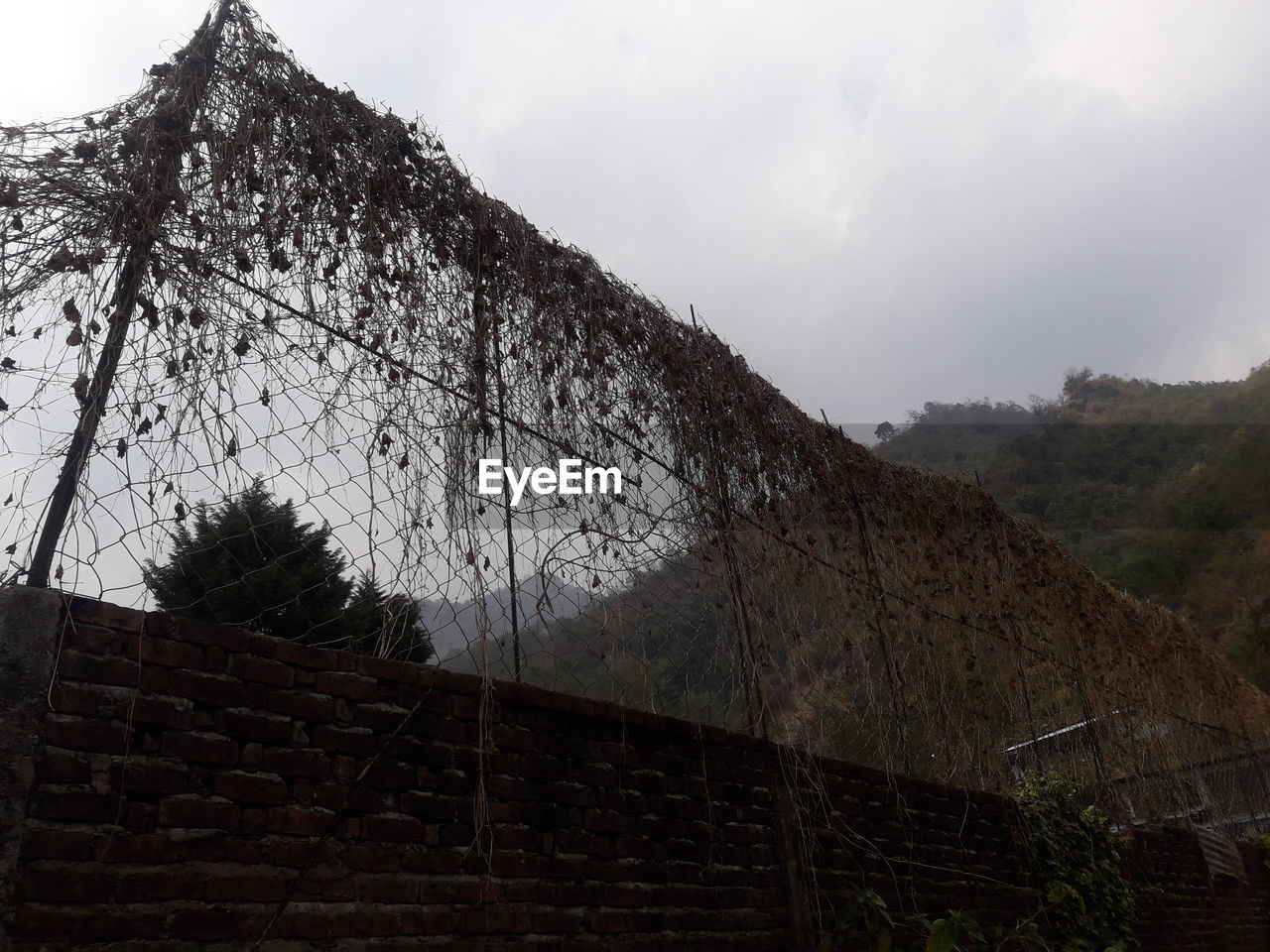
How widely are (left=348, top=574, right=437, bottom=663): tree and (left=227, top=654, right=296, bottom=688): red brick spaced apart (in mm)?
216

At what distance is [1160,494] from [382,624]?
108ft

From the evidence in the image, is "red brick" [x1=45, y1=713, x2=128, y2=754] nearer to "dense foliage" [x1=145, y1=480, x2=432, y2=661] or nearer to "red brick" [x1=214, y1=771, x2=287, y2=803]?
"red brick" [x1=214, y1=771, x2=287, y2=803]

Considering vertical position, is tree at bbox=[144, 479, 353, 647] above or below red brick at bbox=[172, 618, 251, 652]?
above

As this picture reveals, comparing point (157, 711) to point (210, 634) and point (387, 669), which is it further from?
point (387, 669)

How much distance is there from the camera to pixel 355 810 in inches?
78.4

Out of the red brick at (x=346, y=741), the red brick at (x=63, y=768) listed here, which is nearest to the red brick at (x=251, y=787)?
the red brick at (x=346, y=741)

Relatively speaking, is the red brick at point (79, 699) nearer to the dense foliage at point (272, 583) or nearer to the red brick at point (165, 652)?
the red brick at point (165, 652)

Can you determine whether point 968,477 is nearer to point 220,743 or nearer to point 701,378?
point 701,378

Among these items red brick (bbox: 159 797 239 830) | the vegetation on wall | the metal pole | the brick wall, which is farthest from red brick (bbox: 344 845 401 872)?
the vegetation on wall

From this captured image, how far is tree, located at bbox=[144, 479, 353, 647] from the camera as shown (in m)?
1.99

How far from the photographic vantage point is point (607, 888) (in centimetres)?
249

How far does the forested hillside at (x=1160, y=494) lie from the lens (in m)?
25.8

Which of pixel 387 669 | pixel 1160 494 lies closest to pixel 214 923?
pixel 387 669

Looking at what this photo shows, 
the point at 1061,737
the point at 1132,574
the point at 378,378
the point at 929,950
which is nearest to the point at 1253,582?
the point at 1132,574
